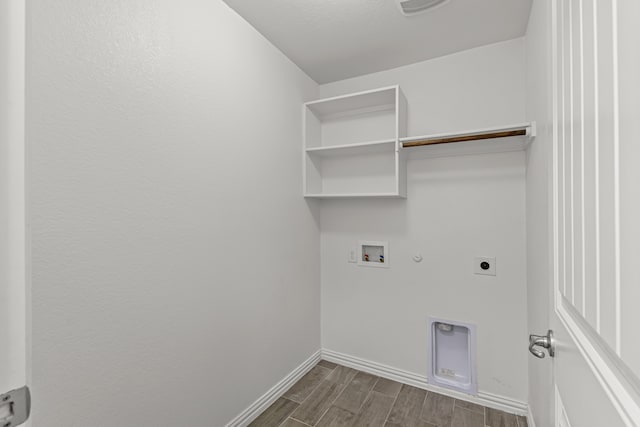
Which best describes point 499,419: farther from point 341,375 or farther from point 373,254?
point 373,254

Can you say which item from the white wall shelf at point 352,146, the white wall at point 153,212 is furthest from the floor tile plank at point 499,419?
the white wall shelf at point 352,146

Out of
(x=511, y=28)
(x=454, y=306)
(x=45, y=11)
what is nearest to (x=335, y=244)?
(x=454, y=306)

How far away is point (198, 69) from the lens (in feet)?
4.76

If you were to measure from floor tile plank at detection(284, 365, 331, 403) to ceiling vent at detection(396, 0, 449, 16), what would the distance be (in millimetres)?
2495

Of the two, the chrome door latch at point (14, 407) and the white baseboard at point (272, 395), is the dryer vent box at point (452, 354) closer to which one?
the white baseboard at point (272, 395)

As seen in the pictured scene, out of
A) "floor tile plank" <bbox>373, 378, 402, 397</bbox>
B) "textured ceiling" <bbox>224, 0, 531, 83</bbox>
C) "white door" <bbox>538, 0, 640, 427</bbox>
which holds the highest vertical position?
"textured ceiling" <bbox>224, 0, 531, 83</bbox>

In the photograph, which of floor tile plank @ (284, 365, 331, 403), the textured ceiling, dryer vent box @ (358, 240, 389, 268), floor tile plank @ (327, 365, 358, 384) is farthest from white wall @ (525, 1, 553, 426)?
floor tile plank @ (284, 365, 331, 403)

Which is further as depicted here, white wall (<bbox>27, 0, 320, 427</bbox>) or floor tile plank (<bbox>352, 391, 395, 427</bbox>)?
floor tile plank (<bbox>352, 391, 395, 427</bbox>)

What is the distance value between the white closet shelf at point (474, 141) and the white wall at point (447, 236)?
0.21 ft

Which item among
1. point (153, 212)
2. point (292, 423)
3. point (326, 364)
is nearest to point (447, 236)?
point (326, 364)

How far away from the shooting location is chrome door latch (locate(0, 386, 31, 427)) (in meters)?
0.45

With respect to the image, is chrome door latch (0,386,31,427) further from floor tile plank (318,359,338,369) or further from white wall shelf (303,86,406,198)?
floor tile plank (318,359,338,369)

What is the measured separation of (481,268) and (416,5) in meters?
1.65

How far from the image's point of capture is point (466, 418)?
5.93ft
